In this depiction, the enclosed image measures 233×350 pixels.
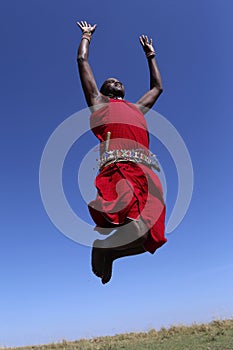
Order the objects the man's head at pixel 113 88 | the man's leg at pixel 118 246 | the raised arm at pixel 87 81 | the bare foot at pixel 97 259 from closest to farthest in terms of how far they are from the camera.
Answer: the man's leg at pixel 118 246, the bare foot at pixel 97 259, the raised arm at pixel 87 81, the man's head at pixel 113 88

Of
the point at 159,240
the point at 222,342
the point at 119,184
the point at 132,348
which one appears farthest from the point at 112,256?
the point at 132,348

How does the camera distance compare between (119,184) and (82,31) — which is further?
(82,31)

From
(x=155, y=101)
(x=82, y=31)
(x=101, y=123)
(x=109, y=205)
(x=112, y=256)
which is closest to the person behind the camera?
(x=109, y=205)

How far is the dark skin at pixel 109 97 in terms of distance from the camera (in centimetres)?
394

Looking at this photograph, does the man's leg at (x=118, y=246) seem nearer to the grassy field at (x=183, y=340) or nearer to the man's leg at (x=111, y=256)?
the man's leg at (x=111, y=256)

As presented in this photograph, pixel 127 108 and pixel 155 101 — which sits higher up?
pixel 155 101

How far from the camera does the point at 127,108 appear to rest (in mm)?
4754

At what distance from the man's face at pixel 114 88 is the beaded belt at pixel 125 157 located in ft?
3.64

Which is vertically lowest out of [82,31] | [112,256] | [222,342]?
[222,342]

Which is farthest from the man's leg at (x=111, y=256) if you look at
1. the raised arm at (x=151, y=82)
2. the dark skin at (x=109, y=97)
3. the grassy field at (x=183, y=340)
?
the grassy field at (x=183, y=340)

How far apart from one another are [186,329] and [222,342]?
731 cm

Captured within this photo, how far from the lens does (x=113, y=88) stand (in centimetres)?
504

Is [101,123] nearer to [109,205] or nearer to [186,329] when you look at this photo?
[109,205]

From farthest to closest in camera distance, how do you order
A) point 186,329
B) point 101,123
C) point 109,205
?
point 186,329 < point 101,123 < point 109,205
